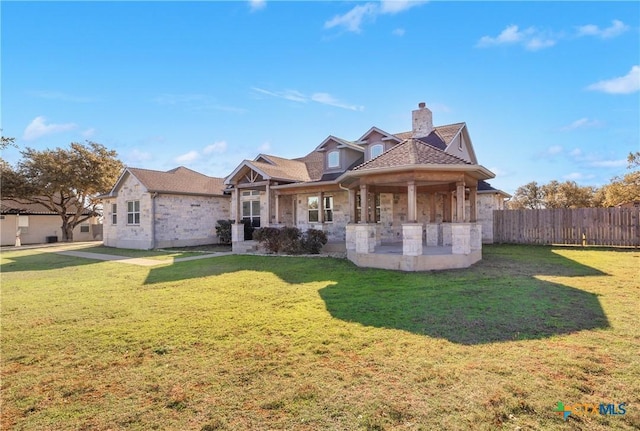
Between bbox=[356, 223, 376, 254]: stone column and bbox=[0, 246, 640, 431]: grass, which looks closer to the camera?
bbox=[0, 246, 640, 431]: grass

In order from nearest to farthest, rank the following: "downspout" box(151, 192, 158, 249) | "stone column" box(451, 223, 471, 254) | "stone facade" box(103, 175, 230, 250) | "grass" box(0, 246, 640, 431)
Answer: "grass" box(0, 246, 640, 431), "stone column" box(451, 223, 471, 254), "downspout" box(151, 192, 158, 249), "stone facade" box(103, 175, 230, 250)

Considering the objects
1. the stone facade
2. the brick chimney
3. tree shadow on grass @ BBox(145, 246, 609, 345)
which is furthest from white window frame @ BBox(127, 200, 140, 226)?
the brick chimney

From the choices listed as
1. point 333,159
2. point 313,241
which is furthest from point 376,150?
point 313,241

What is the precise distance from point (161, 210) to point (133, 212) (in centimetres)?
249

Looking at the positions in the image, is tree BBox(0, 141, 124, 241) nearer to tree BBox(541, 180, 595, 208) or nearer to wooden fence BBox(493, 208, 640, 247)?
wooden fence BBox(493, 208, 640, 247)

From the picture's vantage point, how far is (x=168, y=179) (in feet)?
68.3

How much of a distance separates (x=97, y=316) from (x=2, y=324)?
1.50 metres

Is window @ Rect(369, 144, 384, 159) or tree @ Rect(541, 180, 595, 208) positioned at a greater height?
window @ Rect(369, 144, 384, 159)

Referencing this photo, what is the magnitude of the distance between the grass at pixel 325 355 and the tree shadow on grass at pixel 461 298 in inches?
1.9

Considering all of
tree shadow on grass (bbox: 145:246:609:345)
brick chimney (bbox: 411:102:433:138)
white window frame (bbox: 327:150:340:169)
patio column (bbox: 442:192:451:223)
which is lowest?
tree shadow on grass (bbox: 145:246:609:345)

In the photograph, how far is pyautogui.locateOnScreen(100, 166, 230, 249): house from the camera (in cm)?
1895

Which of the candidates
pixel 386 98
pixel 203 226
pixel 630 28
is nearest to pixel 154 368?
pixel 386 98

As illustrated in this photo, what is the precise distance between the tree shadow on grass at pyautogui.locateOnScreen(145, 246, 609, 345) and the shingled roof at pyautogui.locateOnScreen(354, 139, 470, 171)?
331 centimetres

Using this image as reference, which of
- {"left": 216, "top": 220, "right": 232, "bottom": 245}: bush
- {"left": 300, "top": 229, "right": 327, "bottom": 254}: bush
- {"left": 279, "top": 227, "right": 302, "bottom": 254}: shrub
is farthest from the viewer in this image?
A: {"left": 216, "top": 220, "right": 232, "bottom": 245}: bush
